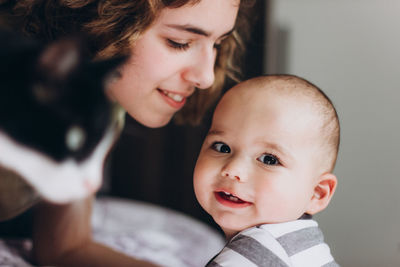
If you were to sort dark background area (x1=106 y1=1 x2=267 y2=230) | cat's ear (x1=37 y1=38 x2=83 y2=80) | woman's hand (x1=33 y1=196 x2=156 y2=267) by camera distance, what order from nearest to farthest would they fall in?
cat's ear (x1=37 y1=38 x2=83 y2=80)
woman's hand (x1=33 y1=196 x2=156 y2=267)
dark background area (x1=106 y1=1 x2=267 y2=230)

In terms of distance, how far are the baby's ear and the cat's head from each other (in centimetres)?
47

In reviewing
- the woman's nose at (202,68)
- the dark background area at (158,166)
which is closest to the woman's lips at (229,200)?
the woman's nose at (202,68)

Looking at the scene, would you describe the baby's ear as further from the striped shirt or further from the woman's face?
the woman's face

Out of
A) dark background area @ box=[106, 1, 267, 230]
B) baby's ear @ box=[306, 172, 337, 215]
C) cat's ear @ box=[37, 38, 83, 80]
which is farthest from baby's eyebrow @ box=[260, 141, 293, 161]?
dark background area @ box=[106, 1, 267, 230]

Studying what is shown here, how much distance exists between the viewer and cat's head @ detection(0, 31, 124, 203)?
1.59ft

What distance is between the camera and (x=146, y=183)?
89.0 inches

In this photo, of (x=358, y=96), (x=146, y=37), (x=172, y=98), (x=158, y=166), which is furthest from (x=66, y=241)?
(x=158, y=166)

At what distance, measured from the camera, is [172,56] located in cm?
91

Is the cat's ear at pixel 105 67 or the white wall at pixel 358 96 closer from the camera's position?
the cat's ear at pixel 105 67

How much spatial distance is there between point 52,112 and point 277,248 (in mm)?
432

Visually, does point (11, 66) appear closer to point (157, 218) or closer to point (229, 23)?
point (229, 23)

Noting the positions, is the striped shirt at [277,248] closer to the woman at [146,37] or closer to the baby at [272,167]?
the baby at [272,167]

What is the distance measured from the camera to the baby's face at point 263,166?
746mm

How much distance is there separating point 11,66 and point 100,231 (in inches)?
38.0
